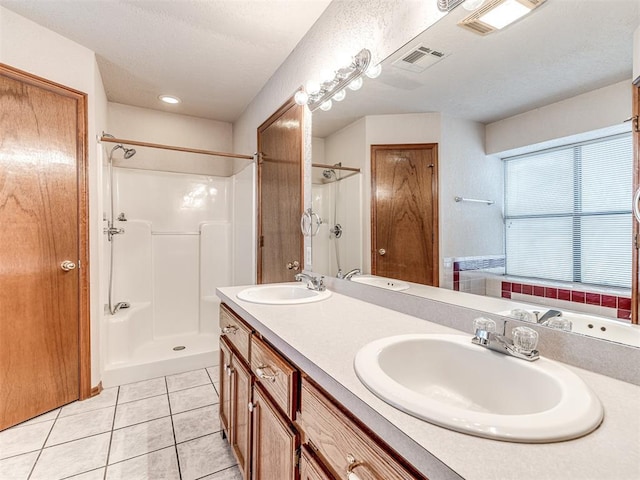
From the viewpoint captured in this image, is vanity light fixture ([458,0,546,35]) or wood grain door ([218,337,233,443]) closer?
vanity light fixture ([458,0,546,35])

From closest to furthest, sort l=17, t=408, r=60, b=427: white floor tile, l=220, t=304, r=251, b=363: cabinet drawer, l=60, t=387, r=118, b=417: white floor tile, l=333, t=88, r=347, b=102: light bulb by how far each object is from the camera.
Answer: l=220, t=304, r=251, b=363: cabinet drawer < l=333, t=88, r=347, b=102: light bulb < l=17, t=408, r=60, b=427: white floor tile < l=60, t=387, r=118, b=417: white floor tile

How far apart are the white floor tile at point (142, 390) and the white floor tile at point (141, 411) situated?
7 cm

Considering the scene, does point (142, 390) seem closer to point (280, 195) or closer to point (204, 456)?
point (204, 456)

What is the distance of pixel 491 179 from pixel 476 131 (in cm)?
17

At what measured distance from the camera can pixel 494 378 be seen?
0.72 meters

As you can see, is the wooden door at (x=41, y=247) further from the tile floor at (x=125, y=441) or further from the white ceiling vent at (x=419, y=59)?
the white ceiling vent at (x=419, y=59)

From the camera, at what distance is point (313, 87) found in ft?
5.75

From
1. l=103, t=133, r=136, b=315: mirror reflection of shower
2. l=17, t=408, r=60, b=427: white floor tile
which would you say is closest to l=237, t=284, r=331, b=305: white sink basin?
l=17, t=408, r=60, b=427: white floor tile

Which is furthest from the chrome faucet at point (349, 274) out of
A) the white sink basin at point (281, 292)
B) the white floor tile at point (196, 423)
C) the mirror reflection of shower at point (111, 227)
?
the mirror reflection of shower at point (111, 227)

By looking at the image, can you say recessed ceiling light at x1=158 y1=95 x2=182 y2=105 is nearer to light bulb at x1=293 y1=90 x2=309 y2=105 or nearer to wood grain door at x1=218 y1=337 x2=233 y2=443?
light bulb at x1=293 y1=90 x2=309 y2=105

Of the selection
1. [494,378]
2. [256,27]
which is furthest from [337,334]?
[256,27]

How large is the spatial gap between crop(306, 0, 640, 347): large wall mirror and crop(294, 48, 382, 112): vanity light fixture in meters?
0.06

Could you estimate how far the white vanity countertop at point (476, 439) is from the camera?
38 cm

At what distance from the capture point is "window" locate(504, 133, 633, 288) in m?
0.68
